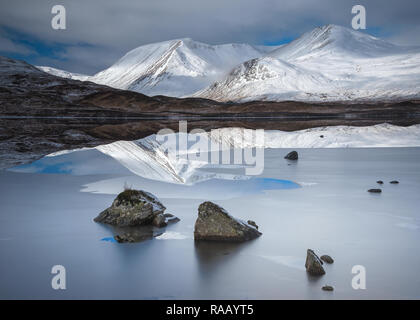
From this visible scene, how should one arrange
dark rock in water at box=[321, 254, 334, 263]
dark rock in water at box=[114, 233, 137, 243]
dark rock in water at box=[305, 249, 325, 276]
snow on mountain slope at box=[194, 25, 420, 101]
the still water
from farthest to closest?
snow on mountain slope at box=[194, 25, 420, 101]
dark rock in water at box=[114, 233, 137, 243]
dark rock in water at box=[321, 254, 334, 263]
dark rock in water at box=[305, 249, 325, 276]
the still water

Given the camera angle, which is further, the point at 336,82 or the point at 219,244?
the point at 336,82

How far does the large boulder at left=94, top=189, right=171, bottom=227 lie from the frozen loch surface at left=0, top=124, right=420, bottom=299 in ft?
0.84

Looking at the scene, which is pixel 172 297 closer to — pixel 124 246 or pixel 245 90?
pixel 124 246

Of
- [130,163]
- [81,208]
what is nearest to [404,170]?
[130,163]

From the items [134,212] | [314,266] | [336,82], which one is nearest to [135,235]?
[134,212]

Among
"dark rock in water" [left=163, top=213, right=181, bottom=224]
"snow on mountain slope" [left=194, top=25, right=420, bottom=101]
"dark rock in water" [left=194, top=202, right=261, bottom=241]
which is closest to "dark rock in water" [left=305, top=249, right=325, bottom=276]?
"dark rock in water" [left=194, top=202, right=261, bottom=241]

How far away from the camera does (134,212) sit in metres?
8.51

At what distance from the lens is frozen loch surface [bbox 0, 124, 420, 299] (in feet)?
18.8

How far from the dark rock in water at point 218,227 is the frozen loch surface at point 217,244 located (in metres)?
0.22

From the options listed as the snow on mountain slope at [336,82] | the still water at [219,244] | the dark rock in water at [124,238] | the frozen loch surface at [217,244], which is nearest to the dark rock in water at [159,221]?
the frozen loch surface at [217,244]

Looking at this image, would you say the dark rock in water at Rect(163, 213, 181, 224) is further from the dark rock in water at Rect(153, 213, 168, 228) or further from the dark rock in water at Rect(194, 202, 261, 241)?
the dark rock in water at Rect(194, 202, 261, 241)

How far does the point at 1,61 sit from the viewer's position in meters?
150

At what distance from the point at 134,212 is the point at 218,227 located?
5.90 ft

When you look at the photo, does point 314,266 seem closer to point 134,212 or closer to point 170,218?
point 170,218
